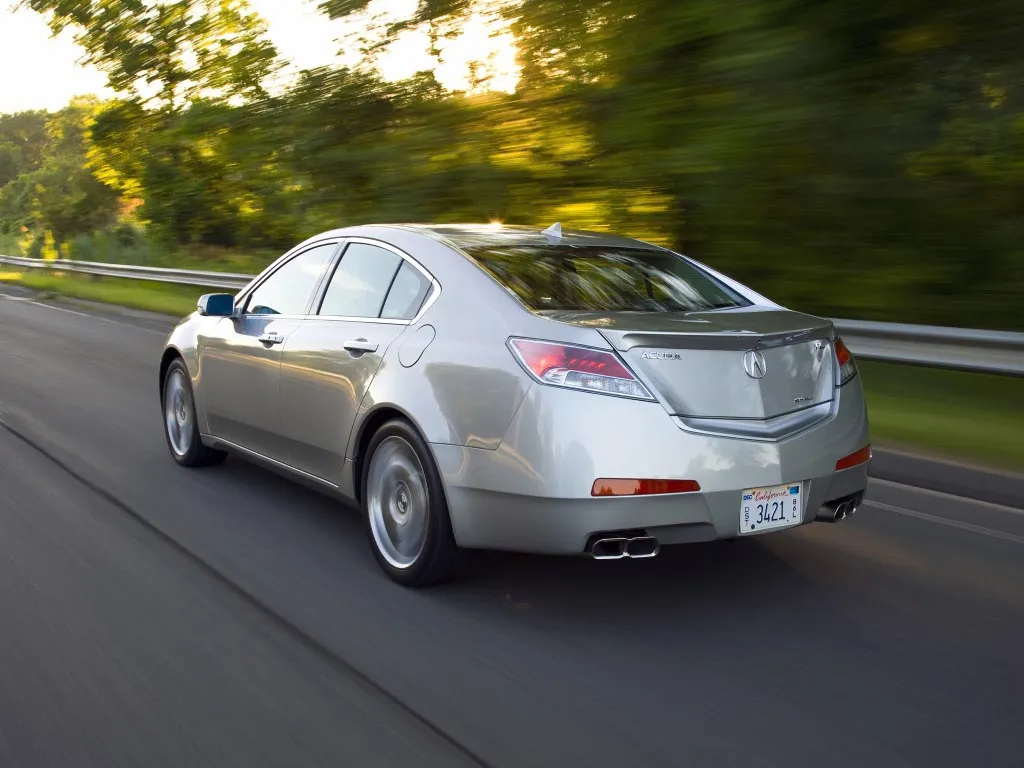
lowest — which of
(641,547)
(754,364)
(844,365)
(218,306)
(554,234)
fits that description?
(641,547)

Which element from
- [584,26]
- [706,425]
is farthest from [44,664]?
[584,26]

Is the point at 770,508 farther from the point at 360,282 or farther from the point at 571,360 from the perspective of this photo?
the point at 360,282

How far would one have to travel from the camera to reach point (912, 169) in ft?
35.1

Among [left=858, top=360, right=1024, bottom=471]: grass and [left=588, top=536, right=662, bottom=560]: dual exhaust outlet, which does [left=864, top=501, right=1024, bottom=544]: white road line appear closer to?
[left=858, top=360, right=1024, bottom=471]: grass

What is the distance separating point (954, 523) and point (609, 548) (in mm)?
2367

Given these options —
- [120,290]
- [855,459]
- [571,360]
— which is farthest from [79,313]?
[855,459]

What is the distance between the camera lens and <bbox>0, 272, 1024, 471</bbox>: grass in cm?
679

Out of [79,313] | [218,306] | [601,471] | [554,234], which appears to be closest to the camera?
[601,471]

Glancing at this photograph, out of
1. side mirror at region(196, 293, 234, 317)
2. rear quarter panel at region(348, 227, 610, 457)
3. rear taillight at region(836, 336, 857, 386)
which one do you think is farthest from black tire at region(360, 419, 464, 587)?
side mirror at region(196, 293, 234, 317)

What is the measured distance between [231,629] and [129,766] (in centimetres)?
109

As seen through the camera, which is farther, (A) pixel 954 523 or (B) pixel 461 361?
(A) pixel 954 523

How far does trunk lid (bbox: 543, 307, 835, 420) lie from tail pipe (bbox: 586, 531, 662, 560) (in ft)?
1.52

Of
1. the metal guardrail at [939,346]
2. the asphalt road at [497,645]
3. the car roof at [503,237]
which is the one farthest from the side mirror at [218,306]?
the metal guardrail at [939,346]

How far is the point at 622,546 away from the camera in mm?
4203
